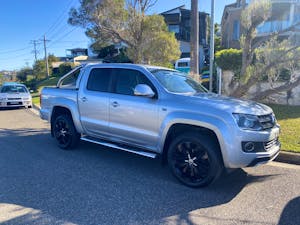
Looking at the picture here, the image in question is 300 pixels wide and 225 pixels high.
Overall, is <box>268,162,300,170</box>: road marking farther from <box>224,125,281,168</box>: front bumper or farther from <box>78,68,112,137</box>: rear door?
<box>78,68,112,137</box>: rear door

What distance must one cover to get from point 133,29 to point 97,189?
34.3 ft

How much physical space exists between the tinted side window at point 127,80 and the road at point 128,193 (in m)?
1.46

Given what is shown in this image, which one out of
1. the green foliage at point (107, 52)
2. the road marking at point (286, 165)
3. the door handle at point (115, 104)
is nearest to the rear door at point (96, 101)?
the door handle at point (115, 104)

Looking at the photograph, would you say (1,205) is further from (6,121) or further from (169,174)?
(6,121)

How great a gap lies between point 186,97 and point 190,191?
1.49 m

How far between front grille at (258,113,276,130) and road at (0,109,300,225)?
0.98 meters

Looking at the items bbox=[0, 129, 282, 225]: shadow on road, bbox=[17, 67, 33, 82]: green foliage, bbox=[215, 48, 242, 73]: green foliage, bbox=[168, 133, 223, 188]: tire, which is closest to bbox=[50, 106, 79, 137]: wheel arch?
bbox=[0, 129, 282, 225]: shadow on road

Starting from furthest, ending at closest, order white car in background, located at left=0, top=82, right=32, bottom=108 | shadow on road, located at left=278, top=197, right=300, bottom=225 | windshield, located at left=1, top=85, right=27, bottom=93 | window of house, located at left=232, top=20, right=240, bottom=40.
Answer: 1. window of house, located at left=232, top=20, right=240, bottom=40
2. windshield, located at left=1, top=85, right=27, bottom=93
3. white car in background, located at left=0, top=82, right=32, bottom=108
4. shadow on road, located at left=278, top=197, right=300, bottom=225

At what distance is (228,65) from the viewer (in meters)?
12.4

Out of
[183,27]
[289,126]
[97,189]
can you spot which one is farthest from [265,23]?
[97,189]

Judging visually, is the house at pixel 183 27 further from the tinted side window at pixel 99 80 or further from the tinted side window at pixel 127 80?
the tinted side window at pixel 127 80

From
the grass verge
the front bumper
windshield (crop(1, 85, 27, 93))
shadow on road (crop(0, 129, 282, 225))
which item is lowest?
shadow on road (crop(0, 129, 282, 225))

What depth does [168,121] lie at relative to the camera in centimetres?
422

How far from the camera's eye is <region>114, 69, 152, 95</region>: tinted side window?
484 cm
